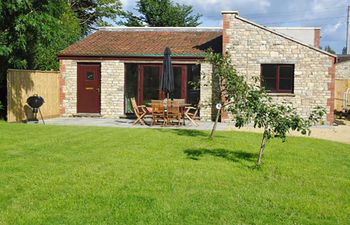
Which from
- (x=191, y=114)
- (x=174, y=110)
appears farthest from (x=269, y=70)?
(x=174, y=110)

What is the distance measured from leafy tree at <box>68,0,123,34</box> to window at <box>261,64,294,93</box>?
29.0 m

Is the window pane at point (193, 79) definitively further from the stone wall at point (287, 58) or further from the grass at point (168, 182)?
the grass at point (168, 182)

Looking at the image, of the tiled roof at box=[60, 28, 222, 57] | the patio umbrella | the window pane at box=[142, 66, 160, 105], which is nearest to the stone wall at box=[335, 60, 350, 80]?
the tiled roof at box=[60, 28, 222, 57]

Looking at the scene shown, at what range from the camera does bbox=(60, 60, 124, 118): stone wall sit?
66.8 feet

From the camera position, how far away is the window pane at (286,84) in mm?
19266

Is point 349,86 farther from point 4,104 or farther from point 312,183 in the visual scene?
point 312,183

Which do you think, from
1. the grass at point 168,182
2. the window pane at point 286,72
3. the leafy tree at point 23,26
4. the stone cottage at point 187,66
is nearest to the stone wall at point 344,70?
the stone cottage at point 187,66

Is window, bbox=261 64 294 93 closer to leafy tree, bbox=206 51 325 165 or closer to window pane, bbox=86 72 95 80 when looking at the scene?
window pane, bbox=86 72 95 80

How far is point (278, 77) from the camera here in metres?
19.3

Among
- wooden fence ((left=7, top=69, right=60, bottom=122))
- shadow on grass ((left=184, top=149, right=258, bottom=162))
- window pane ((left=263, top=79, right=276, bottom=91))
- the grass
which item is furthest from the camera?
window pane ((left=263, top=79, right=276, bottom=91))

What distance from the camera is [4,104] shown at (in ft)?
58.9

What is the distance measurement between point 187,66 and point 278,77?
147 inches

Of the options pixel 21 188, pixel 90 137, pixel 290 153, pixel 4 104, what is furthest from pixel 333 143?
pixel 4 104

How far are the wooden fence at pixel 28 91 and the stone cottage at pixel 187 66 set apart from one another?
467 mm
